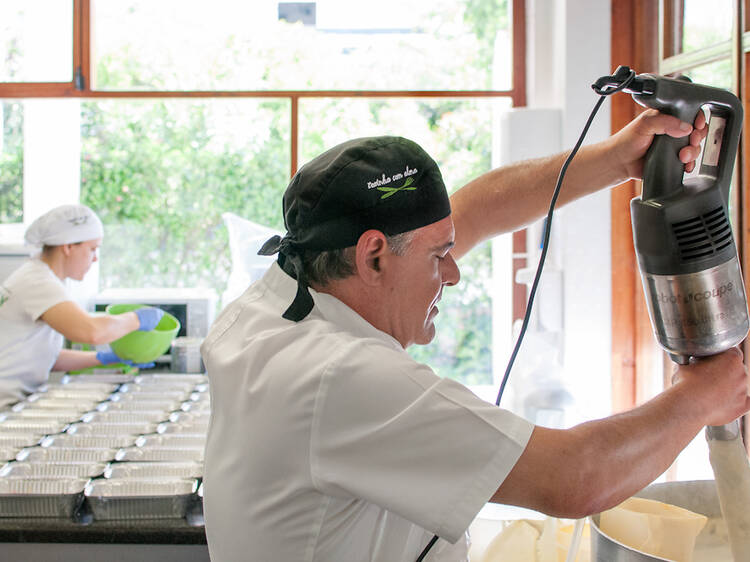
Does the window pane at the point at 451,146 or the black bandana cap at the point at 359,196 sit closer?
the black bandana cap at the point at 359,196

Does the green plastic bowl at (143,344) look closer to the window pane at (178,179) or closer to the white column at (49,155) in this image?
the window pane at (178,179)

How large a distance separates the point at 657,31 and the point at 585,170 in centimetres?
187

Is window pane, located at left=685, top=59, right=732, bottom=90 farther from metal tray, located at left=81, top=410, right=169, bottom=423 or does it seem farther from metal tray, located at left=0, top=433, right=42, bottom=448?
metal tray, located at left=0, top=433, right=42, bottom=448

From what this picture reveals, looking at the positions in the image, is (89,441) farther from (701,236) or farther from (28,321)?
(701,236)

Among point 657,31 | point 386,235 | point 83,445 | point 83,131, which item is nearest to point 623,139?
point 386,235

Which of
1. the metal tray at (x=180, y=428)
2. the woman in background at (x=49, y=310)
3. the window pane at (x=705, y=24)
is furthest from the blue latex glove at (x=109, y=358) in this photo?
the window pane at (x=705, y=24)

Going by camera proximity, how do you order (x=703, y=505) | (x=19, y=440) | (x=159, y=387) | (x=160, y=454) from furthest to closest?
(x=159, y=387) → (x=19, y=440) → (x=160, y=454) → (x=703, y=505)

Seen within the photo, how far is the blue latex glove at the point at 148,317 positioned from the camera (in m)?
3.35

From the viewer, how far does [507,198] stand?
5.16ft

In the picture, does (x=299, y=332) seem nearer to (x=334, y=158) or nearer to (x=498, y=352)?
(x=334, y=158)

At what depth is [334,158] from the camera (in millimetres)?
1035

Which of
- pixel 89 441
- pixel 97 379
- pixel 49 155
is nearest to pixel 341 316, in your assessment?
pixel 89 441

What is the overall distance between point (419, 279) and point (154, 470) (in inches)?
42.1

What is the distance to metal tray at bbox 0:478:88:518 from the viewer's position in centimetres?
172
